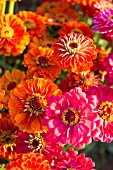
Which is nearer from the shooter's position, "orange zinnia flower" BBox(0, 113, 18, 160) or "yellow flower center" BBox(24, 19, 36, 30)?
"orange zinnia flower" BBox(0, 113, 18, 160)

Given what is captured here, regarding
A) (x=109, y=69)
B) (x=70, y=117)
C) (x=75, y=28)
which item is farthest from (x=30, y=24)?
(x=70, y=117)

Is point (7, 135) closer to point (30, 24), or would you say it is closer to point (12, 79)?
point (12, 79)

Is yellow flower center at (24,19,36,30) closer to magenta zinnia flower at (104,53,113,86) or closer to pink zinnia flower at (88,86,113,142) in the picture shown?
magenta zinnia flower at (104,53,113,86)

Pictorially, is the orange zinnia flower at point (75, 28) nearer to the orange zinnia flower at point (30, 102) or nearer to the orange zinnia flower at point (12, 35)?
the orange zinnia flower at point (12, 35)

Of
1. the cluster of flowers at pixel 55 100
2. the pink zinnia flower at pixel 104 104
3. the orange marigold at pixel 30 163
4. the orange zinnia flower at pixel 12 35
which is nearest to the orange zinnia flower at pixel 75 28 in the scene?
the cluster of flowers at pixel 55 100

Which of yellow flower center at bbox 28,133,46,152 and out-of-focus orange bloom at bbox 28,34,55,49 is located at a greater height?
out-of-focus orange bloom at bbox 28,34,55,49

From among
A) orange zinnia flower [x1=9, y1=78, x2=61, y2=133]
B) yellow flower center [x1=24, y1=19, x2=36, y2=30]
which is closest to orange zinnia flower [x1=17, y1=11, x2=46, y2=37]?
yellow flower center [x1=24, y1=19, x2=36, y2=30]

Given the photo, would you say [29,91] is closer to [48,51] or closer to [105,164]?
[48,51]
